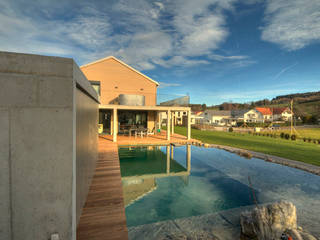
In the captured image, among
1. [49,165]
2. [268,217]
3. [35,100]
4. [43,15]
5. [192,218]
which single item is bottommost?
[192,218]

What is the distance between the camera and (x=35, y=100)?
179 centimetres

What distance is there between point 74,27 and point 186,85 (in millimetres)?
41906

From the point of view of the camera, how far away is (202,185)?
6602 mm

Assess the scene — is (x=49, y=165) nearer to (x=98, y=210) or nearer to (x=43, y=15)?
(x=98, y=210)

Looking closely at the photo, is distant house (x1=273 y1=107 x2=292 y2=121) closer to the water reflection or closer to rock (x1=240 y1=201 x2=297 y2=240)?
the water reflection

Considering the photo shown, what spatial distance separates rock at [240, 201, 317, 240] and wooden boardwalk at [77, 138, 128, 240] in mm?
3117

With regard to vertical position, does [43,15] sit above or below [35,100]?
above

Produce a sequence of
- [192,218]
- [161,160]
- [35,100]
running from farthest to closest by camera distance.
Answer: [161,160] → [192,218] → [35,100]

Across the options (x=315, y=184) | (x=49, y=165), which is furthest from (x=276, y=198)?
(x=49, y=165)

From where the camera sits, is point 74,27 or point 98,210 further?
point 74,27

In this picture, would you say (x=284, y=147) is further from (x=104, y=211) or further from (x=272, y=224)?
(x=104, y=211)

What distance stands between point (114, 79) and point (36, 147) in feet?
51.3

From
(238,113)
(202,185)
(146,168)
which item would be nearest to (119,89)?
(146,168)

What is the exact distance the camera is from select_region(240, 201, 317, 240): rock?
347cm
